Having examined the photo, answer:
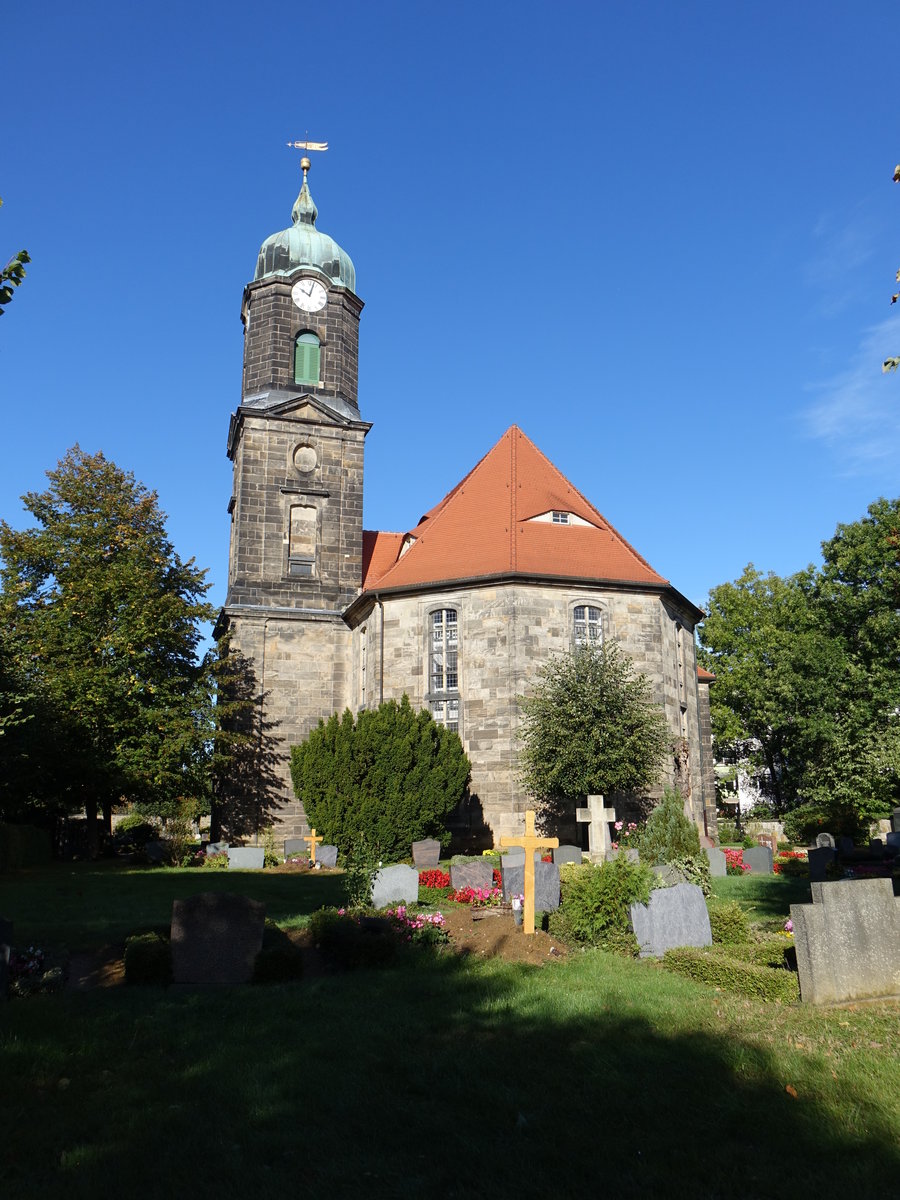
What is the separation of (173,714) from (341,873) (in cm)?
733

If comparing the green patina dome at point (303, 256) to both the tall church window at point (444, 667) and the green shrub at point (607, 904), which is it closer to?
the tall church window at point (444, 667)

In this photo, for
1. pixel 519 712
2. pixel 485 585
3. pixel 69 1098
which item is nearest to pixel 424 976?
pixel 69 1098

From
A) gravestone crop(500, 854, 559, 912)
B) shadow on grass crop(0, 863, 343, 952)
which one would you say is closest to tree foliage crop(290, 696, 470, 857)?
shadow on grass crop(0, 863, 343, 952)

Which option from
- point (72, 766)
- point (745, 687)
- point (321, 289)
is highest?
point (321, 289)

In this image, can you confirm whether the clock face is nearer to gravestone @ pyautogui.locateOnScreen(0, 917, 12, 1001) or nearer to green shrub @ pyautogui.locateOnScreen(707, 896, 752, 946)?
green shrub @ pyautogui.locateOnScreen(707, 896, 752, 946)

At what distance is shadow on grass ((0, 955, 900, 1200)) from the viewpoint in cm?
484

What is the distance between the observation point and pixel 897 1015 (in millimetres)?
7672

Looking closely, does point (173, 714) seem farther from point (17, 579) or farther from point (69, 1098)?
point (69, 1098)

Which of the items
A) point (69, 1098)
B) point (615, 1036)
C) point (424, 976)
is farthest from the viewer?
point (424, 976)

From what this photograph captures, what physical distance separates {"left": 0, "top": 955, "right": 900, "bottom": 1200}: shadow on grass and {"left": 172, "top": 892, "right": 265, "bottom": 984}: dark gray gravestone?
821mm

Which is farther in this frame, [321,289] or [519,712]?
[321,289]

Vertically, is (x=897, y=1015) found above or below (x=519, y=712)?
below

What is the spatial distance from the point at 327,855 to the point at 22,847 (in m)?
8.23

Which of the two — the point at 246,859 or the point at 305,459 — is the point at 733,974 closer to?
the point at 246,859
